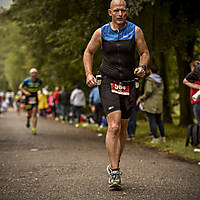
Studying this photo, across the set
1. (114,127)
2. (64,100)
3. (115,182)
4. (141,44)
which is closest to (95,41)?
(141,44)

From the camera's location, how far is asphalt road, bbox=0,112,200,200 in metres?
5.09

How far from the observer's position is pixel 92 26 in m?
11.9

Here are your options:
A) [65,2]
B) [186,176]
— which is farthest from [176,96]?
[186,176]

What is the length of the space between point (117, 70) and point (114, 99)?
368mm

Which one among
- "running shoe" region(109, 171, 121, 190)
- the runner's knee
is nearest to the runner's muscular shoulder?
the runner's knee

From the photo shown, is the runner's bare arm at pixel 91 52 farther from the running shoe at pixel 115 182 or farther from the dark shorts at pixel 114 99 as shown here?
the running shoe at pixel 115 182

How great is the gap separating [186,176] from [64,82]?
744 inches

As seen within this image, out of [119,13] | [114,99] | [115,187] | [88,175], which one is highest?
[119,13]

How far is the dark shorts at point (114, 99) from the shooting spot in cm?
545

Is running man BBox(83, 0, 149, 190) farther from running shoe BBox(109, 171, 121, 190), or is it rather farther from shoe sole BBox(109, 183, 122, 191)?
shoe sole BBox(109, 183, 122, 191)

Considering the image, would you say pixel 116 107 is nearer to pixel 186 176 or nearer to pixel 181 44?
pixel 186 176

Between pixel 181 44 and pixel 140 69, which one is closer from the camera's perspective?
pixel 140 69

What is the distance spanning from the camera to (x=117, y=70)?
548 centimetres

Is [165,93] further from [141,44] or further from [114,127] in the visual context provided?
[114,127]
